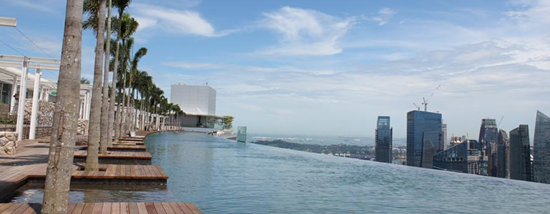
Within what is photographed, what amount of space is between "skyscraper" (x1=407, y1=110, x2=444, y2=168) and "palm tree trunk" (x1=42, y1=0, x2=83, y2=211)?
182ft

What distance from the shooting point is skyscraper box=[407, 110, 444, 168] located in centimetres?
5716

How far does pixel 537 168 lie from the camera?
3275 centimetres

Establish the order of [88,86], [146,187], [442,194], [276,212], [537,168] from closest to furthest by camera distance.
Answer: [276,212] → [146,187] → [442,194] → [537,168] → [88,86]

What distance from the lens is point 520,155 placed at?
35.0 metres

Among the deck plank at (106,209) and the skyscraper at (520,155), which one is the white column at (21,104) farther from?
the skyscraper at (520,155)

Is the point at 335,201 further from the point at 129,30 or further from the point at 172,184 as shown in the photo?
the point at 129,30

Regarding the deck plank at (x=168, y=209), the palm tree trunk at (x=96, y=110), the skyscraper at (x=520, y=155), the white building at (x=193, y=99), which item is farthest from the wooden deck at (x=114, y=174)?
the white building at (x=193, y=99)

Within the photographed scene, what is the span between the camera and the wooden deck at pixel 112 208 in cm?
613

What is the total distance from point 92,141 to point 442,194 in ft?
41.4

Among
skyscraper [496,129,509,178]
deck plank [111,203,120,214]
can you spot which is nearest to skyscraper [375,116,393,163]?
skyscraper [496,129,509,178]

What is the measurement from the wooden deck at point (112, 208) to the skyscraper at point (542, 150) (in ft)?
107

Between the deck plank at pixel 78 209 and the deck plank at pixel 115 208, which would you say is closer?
the deck plank at pixel 78 209

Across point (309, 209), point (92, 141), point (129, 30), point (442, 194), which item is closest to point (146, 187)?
point (92, 141)

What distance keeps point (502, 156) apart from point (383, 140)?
26055mm
